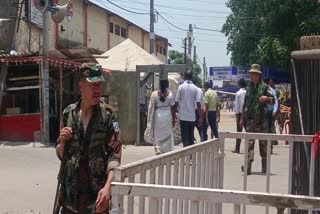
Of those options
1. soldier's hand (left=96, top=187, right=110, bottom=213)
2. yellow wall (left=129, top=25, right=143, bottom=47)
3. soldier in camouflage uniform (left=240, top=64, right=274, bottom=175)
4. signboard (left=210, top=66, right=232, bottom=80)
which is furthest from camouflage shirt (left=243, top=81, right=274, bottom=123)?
signboard (left=210, top=66, right=232, bottom=80)

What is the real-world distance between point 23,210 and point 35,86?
7.56 m

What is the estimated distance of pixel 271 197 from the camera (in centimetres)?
228

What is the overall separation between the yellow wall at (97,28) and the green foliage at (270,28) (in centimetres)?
838

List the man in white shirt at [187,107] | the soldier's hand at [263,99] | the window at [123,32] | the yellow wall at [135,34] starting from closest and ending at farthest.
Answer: the soldier's hand at [263,99], the man in white shirt at [187,107], the window at [123,32], the yellow wall at [135,34]

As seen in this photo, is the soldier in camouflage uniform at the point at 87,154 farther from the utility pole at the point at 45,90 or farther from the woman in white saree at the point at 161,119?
the utility pole at the point at 45,90

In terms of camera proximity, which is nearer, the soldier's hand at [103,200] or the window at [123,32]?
the soldier's hand at [103,200]

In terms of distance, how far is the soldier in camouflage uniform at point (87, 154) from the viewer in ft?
11.9

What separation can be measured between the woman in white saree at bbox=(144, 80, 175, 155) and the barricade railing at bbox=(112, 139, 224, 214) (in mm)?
5232

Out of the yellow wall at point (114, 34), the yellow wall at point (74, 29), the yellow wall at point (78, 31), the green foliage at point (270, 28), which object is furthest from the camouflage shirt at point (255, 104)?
the yellow wall at point (114, 34)

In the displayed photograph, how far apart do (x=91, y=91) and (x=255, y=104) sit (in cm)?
582

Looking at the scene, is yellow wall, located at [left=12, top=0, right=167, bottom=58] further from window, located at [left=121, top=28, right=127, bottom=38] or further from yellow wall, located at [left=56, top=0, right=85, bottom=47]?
window, located at [left=121, top=28, right=127, bottom=38]

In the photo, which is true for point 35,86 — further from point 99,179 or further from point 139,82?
point 99,179

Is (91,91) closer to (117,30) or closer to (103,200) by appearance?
(103,200)

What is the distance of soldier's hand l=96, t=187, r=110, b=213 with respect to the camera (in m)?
3.34
